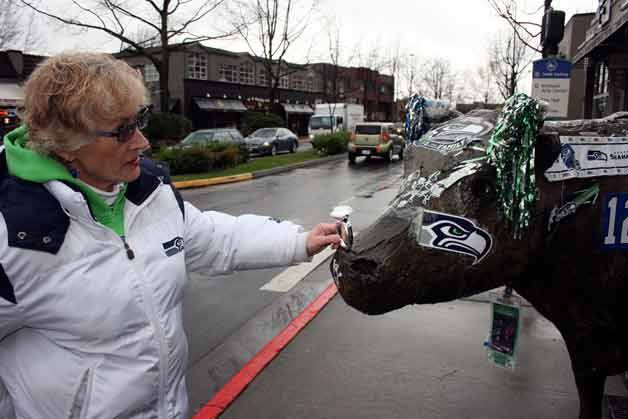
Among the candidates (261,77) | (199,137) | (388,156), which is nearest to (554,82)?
(388,156)

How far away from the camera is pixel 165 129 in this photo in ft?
85.5

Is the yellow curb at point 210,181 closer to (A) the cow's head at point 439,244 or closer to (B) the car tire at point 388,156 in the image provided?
(B) the car tire at point 388,156

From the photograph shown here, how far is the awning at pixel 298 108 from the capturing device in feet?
162

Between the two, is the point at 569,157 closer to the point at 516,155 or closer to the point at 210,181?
the point at 516,155

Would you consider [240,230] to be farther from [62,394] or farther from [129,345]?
[62,394]

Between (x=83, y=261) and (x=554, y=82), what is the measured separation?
7.97 meters

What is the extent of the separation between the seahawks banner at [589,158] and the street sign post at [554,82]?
5.85 metres

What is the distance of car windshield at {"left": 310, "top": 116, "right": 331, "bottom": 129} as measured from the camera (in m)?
33.8

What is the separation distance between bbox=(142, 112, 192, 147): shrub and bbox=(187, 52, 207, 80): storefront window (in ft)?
50.7

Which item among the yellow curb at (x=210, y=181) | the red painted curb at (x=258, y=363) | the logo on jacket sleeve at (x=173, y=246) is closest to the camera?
the logo on jacket sleeve at (x=173, y=246)

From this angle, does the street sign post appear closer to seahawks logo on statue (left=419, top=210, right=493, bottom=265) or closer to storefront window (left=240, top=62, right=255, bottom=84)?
seahawks logo on statue (left=419, top=210, right=493, bottom=265)

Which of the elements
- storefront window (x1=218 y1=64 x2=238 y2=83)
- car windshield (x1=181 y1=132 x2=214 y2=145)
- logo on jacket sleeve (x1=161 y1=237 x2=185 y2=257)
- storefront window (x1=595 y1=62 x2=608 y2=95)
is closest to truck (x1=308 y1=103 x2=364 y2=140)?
car windshield (x1=181 y1=132 x2=214 y2=145)

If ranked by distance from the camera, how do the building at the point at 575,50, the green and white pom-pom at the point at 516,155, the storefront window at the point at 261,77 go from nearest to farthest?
the green and white pom-pom at the point at 516,155
the building at the point at 575,50
the storefront window at the point at 261,77

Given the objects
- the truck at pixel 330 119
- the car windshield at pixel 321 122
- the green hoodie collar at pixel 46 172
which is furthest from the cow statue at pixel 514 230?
the car windshield at pixel 321 122
